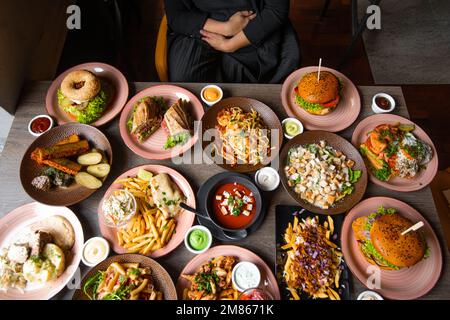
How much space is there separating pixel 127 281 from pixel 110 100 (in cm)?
137

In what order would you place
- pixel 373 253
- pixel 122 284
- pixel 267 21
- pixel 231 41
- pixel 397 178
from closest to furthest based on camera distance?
1. pixel 122 284
2. pixel 373 253
3. pixel 397 178
4. pixel 267 21
5. pixel 231 41

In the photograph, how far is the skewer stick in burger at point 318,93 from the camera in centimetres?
220

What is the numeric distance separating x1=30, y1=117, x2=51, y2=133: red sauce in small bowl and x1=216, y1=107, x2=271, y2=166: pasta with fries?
128cm

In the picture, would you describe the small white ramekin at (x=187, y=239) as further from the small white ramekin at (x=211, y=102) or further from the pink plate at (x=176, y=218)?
the small white ramekin at (x=211, y=102)

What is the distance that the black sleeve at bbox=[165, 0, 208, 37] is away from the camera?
2738mm

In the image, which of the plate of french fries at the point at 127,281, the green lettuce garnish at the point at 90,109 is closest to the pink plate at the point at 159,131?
the green lettuce garnish at the point at 90,109

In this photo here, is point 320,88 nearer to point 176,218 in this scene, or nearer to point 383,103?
point 383,103

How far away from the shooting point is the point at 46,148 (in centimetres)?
209

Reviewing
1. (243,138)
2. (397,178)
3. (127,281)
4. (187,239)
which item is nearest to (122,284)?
(127,281)

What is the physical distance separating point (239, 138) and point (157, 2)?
353cm

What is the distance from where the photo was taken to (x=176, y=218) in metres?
1.99

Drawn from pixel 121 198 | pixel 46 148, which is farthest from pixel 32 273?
pixel 46 148

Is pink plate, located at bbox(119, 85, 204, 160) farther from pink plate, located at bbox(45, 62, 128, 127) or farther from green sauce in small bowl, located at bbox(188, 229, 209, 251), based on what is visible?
green sauce in small bowl, located at bbox(188, 229, 209, 251)
